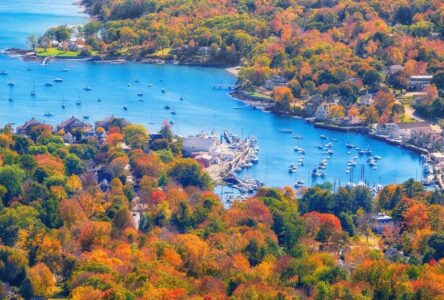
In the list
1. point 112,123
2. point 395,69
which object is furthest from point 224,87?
point 112,123

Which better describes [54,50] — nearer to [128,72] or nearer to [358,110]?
[128,72]

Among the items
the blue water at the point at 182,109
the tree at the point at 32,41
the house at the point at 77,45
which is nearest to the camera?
the blue water at the point at 182,109

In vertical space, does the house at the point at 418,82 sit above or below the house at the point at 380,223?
below

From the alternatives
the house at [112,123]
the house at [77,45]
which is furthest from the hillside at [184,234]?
the house at [77,45]

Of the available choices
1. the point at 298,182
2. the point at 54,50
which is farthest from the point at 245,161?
→ the point at 54,50

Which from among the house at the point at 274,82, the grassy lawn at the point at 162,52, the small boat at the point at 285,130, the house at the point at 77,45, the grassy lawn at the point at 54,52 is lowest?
the grassy lawn at the point at 54,52

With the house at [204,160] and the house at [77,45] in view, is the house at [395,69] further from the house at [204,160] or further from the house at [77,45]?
the house at [77,45]
